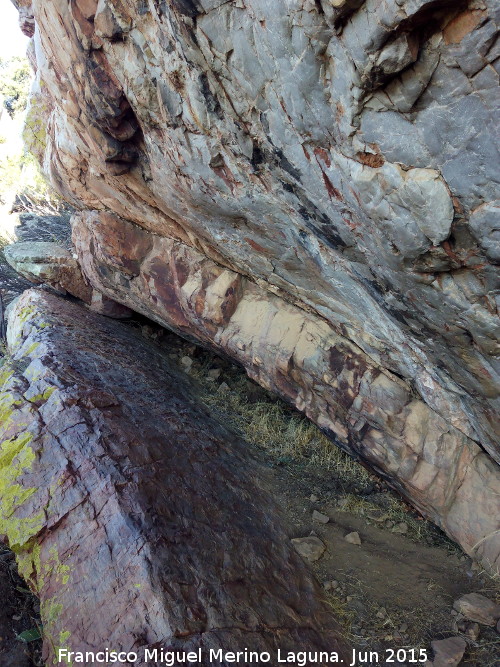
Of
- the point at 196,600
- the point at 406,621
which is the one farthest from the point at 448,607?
the point at 196,600

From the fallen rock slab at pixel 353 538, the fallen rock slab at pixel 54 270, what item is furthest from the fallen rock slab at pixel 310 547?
the fallen rock slab at pixel 54 270

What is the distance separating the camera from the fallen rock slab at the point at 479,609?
116 inches

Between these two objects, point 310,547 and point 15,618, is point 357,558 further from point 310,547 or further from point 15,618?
point 15,618

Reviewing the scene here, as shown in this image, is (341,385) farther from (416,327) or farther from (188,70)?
(188,70)

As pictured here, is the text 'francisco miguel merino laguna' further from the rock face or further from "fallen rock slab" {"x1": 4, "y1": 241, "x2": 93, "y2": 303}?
"fallen rock slab" {"x1": 4, "y1": 241, "x2": 93, "y2": 303}

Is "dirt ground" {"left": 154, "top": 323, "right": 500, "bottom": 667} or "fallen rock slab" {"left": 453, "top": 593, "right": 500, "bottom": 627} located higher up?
"fallen rock slab" {"left": 453, "top": 593, "right": 500, "bottom": 627}

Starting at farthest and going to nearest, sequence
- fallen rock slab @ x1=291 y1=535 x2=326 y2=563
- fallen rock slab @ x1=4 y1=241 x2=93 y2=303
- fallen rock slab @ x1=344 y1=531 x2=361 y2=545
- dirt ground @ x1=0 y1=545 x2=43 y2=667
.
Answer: fallen rock slab @ x1=4 y1=241 x2=93 y2=303
fallen rock slab @ x1=344 y1=531 x2=361 y2=545
fallen rock slab @ x1=291 y1=535 x2=326 y2=563
dirt ground @ x1=0 y1=545 x2=43 y2=667

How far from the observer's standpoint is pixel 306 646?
2.71 meters

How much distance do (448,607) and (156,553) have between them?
78.1 inches

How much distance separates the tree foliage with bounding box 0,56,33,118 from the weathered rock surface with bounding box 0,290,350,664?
15.3m

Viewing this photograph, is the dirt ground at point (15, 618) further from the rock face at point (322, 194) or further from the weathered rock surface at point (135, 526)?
the rock face at point (322, 194)

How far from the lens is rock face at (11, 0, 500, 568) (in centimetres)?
175

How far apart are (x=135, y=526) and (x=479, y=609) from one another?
2235mm

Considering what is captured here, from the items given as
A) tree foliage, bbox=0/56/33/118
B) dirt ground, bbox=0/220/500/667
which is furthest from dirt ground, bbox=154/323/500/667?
tree foliage, bbox=0/56/33/118
